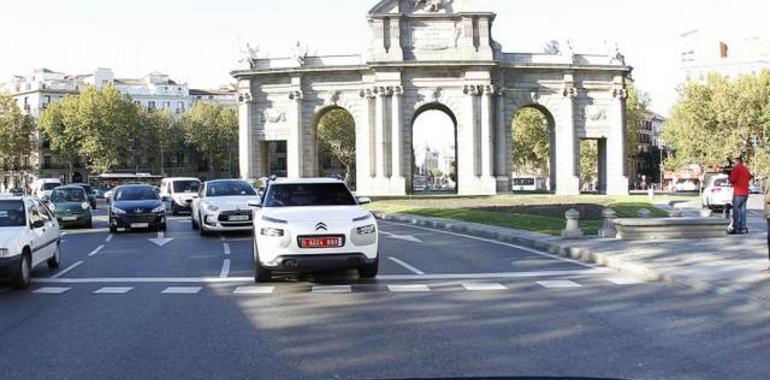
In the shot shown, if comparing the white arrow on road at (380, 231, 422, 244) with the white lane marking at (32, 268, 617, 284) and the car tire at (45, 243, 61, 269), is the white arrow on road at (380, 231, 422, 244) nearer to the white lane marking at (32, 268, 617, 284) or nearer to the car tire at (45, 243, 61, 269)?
the white lane marking at (32, 268, 617, 284)

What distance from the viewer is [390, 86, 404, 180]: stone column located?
55781mm

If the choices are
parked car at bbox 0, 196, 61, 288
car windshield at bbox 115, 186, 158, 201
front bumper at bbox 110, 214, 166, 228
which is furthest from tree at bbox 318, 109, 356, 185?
parked car at bbox 0, 196, 61, 288

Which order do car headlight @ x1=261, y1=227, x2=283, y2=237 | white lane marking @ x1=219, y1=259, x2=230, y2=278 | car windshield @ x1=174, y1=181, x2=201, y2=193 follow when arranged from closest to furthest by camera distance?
car headlight @ x1=261, y1=227, x2=283, y2=237, white lane marking @ x1=219, y1=259, x2=230, y2=278, car windshield @ x1=174, y1=181, x2=201, y2=193

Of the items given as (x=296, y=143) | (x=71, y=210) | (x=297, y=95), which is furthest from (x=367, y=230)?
(x=296, y=143)

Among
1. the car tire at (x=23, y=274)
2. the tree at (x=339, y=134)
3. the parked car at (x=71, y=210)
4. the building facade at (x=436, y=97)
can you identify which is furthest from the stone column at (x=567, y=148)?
the car tire at (x=23, y=274)

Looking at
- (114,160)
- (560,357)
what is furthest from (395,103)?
(114,160)

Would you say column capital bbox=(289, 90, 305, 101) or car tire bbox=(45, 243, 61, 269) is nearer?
car tire bbox=(45, 243, 61, 269)

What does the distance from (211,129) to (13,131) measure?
24976 millimetres

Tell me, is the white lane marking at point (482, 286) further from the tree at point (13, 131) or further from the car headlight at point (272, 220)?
the tree at point (13, 131)

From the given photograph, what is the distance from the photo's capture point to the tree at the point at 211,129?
109m

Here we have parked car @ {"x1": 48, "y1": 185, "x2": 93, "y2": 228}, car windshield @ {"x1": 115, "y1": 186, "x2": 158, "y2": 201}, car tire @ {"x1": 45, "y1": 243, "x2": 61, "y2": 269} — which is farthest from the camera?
parked car @ {"x1": 48, "y1": 185, "x2": 93, "y2": 228}

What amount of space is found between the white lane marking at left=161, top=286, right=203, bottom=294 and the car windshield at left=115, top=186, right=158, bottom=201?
1442 centimetres

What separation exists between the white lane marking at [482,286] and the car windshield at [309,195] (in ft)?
8.62

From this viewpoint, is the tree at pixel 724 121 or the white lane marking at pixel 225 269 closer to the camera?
the white lane marking at pixel 225 269
